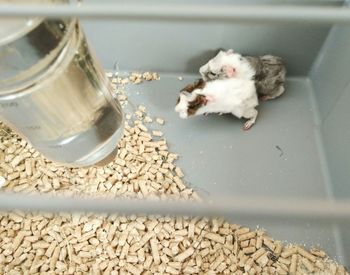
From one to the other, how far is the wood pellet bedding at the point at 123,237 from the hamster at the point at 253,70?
369 mm

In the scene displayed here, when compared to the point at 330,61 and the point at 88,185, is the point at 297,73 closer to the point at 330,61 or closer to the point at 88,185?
the point at 330,61

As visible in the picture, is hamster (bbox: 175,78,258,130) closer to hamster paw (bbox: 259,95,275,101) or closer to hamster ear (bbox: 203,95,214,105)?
hamster ear (bbox: 203,95,214,105)

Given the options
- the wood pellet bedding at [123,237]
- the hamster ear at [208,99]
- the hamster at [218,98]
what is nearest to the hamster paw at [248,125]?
the hamster at [218,98]

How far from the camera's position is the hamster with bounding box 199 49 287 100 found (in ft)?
4.76

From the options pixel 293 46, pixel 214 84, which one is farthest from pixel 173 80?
pixel 293 46

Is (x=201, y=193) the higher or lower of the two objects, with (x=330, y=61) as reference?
lower

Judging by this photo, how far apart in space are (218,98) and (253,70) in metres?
0.16

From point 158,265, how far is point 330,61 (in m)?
0.86

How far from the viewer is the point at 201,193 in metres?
1.40

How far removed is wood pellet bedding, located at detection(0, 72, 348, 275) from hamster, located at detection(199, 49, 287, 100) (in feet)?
1.21

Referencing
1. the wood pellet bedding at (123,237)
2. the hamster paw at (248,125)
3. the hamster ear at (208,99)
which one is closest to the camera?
the wood pellet bedding at (123,237)

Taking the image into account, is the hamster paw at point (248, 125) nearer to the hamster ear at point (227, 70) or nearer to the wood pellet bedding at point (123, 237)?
the hamster ear at point (227, 70)

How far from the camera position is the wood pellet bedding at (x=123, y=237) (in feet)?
4.08

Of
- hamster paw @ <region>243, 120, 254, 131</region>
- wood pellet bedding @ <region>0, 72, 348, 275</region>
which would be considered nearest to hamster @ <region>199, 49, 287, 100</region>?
hamster paw @ <region>243, 120, 254, 131</region>
